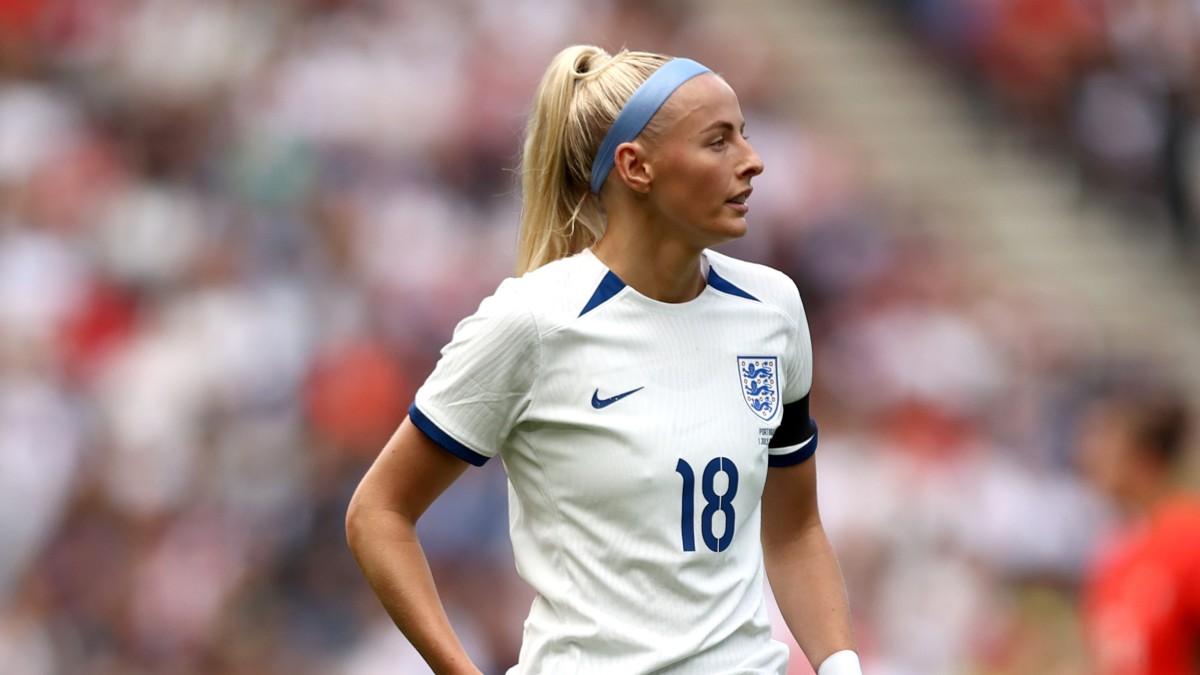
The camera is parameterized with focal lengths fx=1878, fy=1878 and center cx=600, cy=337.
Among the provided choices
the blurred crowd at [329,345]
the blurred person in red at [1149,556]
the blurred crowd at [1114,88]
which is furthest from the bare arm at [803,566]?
the blurred crowd at [1114,88]

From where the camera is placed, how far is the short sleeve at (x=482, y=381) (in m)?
3.08

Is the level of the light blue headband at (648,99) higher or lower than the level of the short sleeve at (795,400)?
higher

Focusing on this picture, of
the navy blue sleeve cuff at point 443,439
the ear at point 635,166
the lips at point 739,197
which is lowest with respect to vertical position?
the navy blue sleeve cuff at point 443,439

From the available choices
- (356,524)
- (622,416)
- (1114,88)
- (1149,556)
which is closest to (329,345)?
(1149,556)

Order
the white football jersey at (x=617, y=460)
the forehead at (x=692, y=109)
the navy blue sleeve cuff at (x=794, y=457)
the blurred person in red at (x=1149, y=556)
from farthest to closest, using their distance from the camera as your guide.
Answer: the blurred person in red at (x=1149, y=556) → the navy blue sleeve cuff at (x=794, y=457) → the forehead at (x=692, y=109) → the white football jersey at (x=617, y=460)

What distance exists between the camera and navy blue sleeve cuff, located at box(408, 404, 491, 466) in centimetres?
312

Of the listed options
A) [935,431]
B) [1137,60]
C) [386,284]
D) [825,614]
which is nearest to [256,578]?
[386,284]

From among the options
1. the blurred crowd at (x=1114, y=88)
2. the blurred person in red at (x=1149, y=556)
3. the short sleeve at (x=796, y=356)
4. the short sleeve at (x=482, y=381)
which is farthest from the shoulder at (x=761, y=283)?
the blurred crowd at (x=1114, y=88)

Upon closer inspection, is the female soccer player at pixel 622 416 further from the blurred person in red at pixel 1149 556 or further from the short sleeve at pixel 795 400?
the blurred person in red at pixel 1149 556

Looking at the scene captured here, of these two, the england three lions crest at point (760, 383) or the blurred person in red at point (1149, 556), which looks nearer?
the england three lions crest at point (760, 383)

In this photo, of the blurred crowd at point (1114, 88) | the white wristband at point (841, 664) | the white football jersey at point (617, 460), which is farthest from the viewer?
the blurred crowd at point (1114, 88)

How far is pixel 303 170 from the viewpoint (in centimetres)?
1020

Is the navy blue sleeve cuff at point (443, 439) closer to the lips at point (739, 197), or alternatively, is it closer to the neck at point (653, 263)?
the neck at point (653, 263)

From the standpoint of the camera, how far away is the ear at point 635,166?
3.17m
